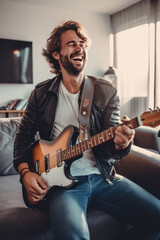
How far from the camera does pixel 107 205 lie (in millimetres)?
1289

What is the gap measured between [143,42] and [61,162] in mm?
4100

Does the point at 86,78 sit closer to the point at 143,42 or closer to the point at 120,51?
the point at 143,42

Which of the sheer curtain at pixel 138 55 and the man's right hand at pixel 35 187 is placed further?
the sheer curtain at pixel 138 55

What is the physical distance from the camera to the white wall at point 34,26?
472 cm

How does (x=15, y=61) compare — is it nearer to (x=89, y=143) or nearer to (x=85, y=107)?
(x=85, y=107)

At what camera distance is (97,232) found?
126 cm

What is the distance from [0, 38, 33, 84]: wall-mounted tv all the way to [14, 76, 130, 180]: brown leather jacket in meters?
3.43

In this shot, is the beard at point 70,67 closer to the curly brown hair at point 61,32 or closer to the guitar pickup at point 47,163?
the curly brown hair at point 61,32

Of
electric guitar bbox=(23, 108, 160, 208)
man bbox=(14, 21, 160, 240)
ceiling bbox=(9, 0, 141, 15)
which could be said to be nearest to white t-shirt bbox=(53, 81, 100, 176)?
man bbox=(14, 21, 160, 240)

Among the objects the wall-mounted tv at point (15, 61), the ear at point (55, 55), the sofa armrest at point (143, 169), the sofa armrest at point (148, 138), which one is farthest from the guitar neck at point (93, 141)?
the wall-mounted tv at point (15, 61)

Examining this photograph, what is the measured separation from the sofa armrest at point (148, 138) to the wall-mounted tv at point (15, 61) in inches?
111

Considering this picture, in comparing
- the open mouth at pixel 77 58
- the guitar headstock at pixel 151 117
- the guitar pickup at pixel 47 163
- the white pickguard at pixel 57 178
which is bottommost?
the white pickguard at pixel 57 178

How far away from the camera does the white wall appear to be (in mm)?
4723

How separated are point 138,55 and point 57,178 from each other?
4171 millimetres
